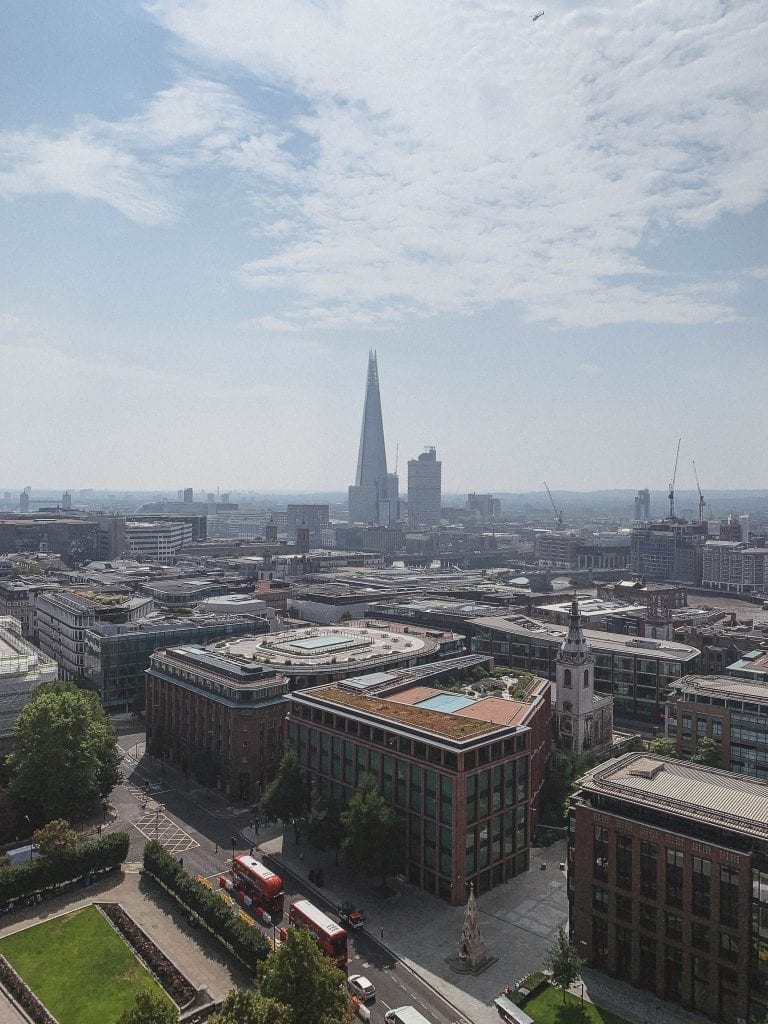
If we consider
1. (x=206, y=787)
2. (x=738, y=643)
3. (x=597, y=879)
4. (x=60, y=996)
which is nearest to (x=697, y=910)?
(x=597, y=879)

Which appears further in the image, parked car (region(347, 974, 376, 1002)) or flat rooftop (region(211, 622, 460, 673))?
flat rooftop (region(211, 622, 460, 673))

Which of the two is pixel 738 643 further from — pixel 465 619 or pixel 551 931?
pixel 551 931

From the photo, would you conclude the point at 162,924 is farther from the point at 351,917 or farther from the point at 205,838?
the point at 205,838

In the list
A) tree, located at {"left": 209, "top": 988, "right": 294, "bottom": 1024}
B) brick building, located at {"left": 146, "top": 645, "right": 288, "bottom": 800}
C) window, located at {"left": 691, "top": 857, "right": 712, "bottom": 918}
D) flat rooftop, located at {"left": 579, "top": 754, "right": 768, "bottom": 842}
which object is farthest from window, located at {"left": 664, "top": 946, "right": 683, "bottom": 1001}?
brick building, located at {"left": 146, "top": 645, "right": 288, "bottom": 800}

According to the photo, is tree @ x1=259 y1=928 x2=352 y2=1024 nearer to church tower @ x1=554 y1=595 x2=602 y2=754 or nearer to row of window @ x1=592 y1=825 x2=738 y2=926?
row of window @ x1=592 y1=825 x2=738 y2=926

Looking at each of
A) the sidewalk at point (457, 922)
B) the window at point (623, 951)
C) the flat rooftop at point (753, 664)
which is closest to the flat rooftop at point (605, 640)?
the flat rooftop at point (753, 664)

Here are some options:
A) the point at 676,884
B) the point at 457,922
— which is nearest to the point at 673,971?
the point at 676,884
